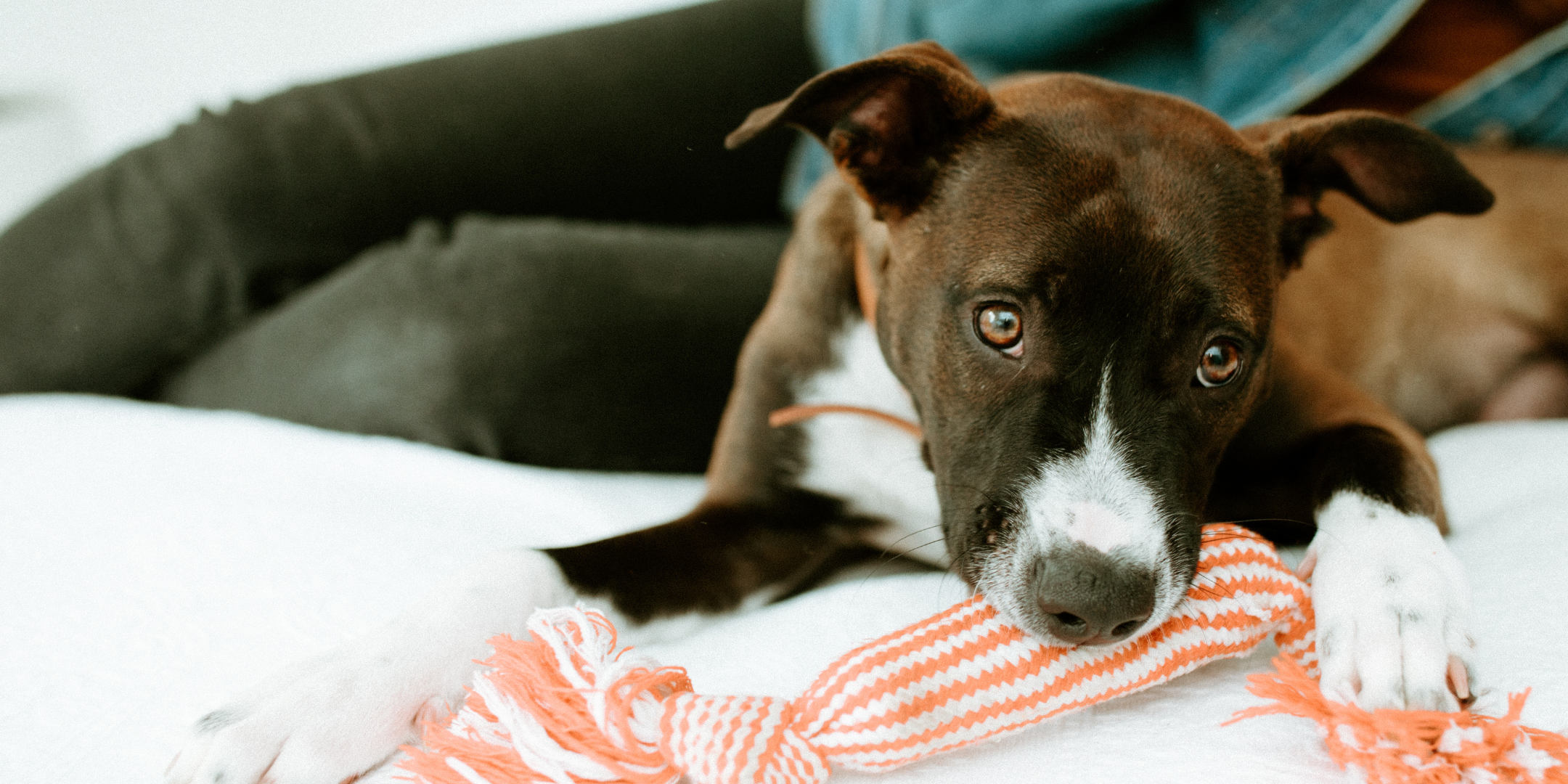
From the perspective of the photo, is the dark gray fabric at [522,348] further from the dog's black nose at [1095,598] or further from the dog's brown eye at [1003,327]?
the dog's black nose at [1095,598]

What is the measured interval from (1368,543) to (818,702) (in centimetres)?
86

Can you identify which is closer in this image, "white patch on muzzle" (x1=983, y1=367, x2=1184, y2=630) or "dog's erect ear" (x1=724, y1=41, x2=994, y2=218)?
"white patch on muzzle" (x1=983, y1=367, x2=1184, y2=630)

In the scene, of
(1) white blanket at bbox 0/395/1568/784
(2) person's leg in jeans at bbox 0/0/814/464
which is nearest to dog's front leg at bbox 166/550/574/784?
(1) white blanket at bbox 0/395/1568/784

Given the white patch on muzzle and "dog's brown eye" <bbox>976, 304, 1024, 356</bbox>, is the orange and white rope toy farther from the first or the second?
"dog's brown eye" <bbox>976, 304, 1024, 356</bbox>

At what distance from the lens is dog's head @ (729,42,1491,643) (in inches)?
52.2

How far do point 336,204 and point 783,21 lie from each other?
1737 mm

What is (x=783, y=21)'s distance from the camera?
372 cm

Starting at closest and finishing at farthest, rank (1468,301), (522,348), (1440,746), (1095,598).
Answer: (1440,746) < (1095,598) < (522,348) < (1468,301)

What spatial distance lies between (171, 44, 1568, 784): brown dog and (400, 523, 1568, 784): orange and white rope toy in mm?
64

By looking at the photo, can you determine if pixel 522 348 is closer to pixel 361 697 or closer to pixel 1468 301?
pixel 361 697

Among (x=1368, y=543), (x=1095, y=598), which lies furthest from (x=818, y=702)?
(x=1368, y=543)

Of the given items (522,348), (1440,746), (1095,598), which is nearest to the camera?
(1440,746)

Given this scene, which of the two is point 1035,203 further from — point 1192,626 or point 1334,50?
point 1334,50

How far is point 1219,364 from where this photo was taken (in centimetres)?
154
